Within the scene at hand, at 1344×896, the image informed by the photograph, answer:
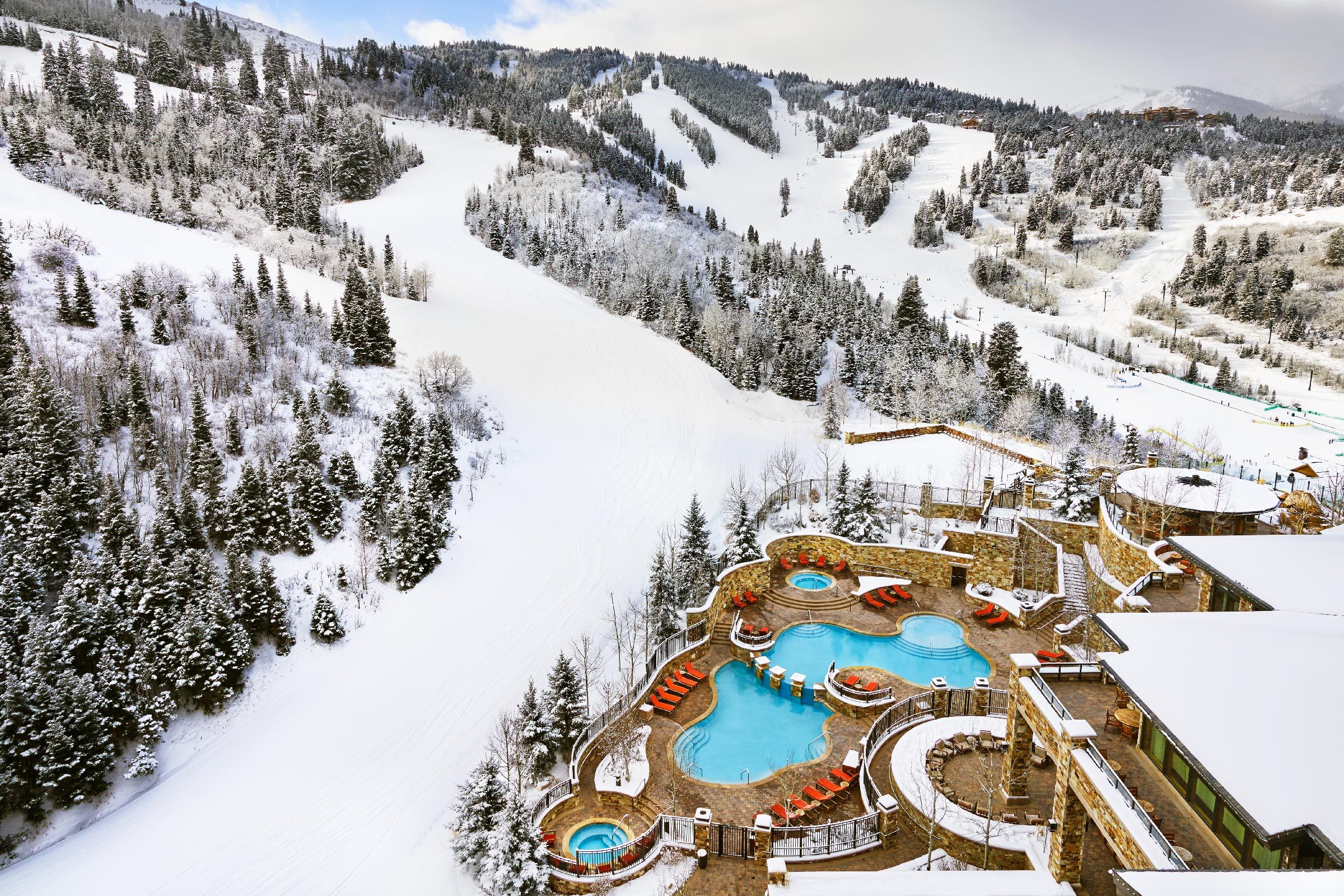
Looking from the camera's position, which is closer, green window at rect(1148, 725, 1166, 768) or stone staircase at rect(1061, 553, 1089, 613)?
green window at rect(1148, 725, 1166, 768)

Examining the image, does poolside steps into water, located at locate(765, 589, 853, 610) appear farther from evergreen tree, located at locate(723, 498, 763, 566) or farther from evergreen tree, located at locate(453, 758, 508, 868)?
evergreen tree, located at locate(453, 758, 508, 868)

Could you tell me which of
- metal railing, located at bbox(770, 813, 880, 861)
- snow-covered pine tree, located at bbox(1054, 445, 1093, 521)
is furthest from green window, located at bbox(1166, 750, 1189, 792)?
snow-covered pine tree, located at bbox(1054, 445, 1093, 521)

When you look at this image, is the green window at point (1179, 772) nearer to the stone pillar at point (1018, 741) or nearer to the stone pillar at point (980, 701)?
the stone pillar at point (1018, 741)

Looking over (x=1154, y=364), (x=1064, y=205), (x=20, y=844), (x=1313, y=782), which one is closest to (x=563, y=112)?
(x=1064, y=205)

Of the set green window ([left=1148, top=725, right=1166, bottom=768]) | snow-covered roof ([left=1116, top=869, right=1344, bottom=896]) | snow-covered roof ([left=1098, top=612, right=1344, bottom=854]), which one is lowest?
green window ([left=1148, top=725, right=1166, bottom=768])

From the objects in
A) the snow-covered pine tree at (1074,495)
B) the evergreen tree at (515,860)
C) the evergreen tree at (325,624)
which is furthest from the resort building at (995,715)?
the evergreen tree at (325,624)

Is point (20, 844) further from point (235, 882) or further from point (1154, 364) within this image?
point (1154, 364)

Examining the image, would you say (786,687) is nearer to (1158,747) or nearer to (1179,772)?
(1158,747)

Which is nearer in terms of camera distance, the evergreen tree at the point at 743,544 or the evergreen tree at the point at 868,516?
the evergreen tree at the point at 743,544
